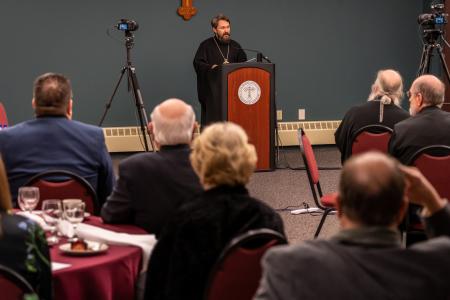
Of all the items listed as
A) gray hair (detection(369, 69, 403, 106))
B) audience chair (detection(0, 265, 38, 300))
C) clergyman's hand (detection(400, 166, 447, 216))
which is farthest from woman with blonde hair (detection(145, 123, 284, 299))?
gray hair (detection(369, 69, 403, 106))

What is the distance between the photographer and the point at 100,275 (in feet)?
8.35

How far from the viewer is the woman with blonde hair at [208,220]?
2.35 meters

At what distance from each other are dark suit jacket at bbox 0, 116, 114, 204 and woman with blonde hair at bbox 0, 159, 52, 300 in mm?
1243

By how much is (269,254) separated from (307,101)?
783 centimetres

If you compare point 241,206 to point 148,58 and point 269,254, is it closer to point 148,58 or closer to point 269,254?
point 269,254

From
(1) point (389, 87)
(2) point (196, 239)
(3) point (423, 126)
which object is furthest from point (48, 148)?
(1) point (389, 87)

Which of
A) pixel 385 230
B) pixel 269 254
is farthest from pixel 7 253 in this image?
pixel 385 230

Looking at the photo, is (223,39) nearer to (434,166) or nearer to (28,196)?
(434,166)

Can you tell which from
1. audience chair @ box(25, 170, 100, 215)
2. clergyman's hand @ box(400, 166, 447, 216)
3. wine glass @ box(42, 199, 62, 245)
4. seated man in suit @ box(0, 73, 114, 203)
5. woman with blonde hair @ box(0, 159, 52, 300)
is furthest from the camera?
seated man in suit @ box(0, 73, 114, 203)

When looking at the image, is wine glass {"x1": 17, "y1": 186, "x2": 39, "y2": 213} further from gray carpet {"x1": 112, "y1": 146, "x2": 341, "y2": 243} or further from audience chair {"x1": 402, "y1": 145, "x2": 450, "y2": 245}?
gray carpet {"x1": 112, "y1": 146, "x2": 341, "y2": 243}

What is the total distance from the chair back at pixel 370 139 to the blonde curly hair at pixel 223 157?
2402mm

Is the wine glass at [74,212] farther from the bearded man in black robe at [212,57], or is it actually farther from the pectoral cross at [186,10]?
the pectoral cross at [186,10]

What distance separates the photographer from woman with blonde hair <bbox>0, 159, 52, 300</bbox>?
2.26 metres

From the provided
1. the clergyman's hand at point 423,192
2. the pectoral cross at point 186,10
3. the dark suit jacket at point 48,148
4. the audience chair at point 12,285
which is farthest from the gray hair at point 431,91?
the pectoral cross at point 186,10
